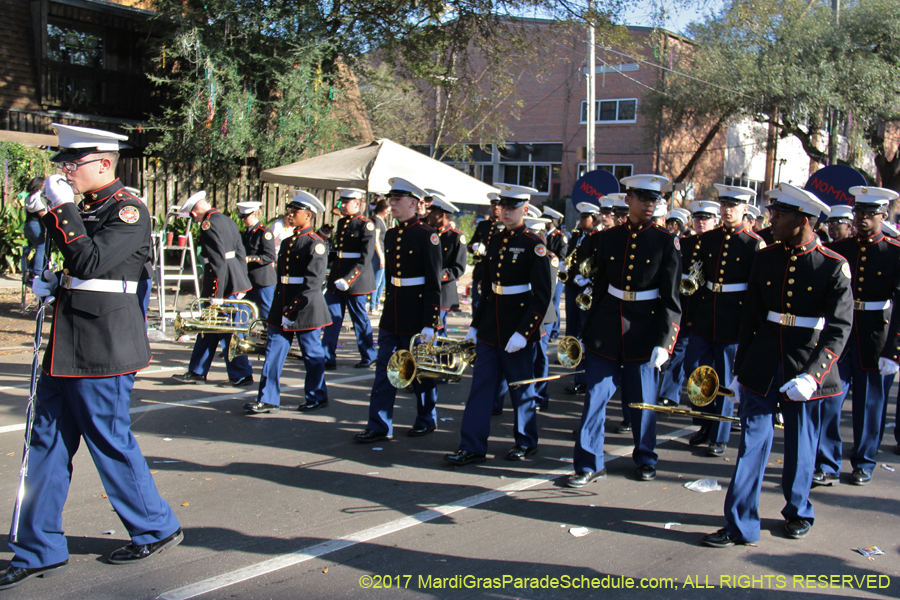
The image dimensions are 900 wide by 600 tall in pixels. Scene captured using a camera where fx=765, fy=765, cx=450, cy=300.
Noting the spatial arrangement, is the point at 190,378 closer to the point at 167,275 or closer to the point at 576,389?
the point at 576,389

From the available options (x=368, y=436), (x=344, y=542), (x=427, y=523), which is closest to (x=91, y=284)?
(x=344, y=542)

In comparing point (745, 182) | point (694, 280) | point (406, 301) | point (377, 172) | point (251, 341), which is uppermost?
point (745, 182)

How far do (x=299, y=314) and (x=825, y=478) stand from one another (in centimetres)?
452

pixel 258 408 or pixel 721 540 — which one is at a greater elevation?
pixel 258 408

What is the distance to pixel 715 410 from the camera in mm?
6477

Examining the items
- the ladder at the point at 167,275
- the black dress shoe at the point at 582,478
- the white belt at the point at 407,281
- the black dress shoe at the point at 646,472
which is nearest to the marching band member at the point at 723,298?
the black dress shoe at the point at 646,472

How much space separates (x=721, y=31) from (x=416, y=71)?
473 inches

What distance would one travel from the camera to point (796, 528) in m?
4.49

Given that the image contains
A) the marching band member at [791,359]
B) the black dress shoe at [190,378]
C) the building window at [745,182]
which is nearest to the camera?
the marching band member at [791,359]

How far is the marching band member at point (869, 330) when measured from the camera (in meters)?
5.64

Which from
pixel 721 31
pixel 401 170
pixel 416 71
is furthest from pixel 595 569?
pixel 721 31

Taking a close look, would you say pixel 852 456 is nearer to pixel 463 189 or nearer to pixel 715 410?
pixel 715 410

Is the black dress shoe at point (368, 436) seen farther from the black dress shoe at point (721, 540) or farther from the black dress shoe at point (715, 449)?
the black dress shoe at point (721, 540)

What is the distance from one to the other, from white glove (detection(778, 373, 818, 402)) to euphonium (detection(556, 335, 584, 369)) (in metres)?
2.36
